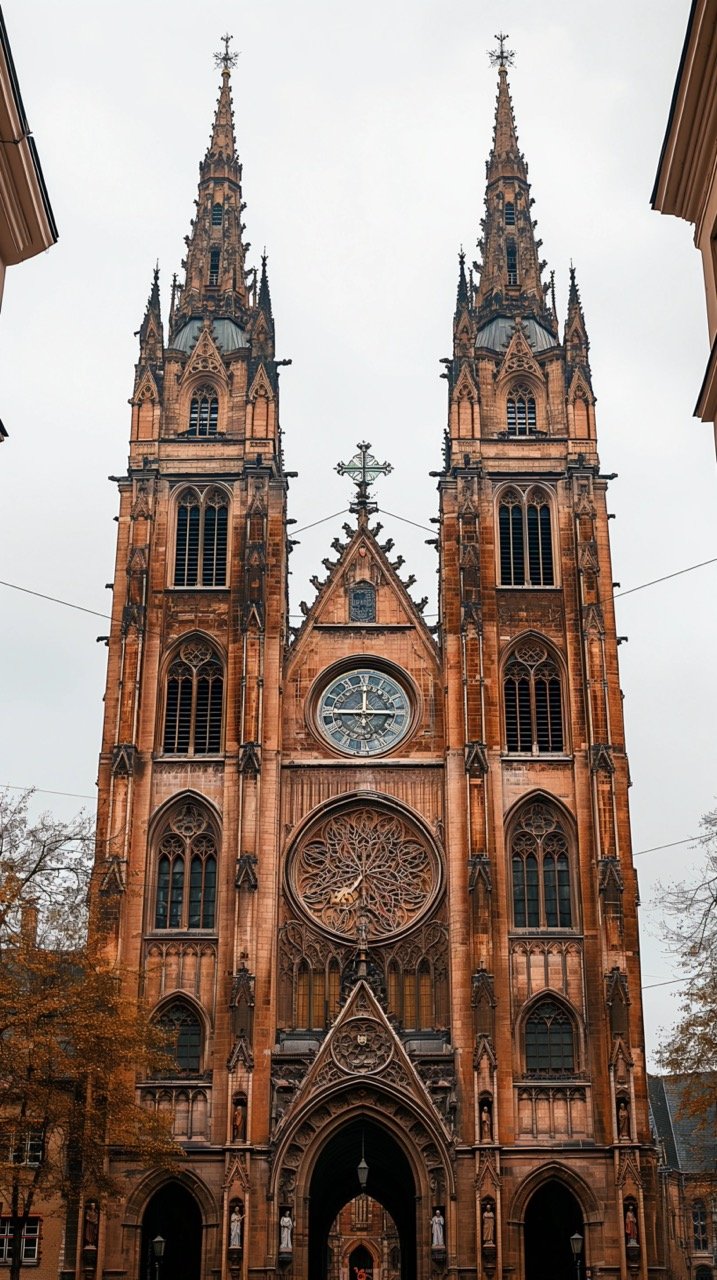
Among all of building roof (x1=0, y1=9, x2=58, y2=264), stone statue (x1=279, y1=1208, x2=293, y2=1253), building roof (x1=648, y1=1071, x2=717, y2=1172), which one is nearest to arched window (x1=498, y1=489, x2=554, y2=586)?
stone statue (x1=279, y1=1208, x2=293, y2=1253)

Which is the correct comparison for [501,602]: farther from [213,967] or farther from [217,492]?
[213,967]

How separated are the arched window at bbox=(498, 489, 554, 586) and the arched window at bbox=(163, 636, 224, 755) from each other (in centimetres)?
966

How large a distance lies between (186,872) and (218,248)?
24.2 m

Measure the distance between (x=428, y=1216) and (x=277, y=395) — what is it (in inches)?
1051

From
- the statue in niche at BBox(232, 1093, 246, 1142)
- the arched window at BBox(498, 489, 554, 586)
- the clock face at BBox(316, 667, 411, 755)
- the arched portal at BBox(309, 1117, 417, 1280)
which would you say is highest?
the arched window at BBox(498, 489, 554, 586)

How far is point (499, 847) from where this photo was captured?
46.8 m

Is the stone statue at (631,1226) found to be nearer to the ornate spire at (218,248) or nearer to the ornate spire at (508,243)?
the ornate spire at (508,243)

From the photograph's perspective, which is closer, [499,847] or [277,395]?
[499,847]

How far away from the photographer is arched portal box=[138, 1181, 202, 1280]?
4344 centimetres

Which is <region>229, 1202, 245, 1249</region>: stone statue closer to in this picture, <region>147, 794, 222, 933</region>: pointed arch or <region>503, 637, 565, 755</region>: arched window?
<region>147, 794, 222, 933</region>: pointed arch

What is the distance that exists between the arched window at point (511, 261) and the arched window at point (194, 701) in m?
18.4

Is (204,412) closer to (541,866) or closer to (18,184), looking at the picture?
(541,866)

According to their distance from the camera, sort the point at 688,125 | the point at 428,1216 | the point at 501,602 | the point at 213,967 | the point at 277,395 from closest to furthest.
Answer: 1. the point at 688,125
2. the point at 428,1216
3. the point at 213,967
4. the point at 501,602
5. the point at 277,395

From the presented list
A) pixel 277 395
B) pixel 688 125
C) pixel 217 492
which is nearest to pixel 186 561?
pixel 217 492
